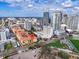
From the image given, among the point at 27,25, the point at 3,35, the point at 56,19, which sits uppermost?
the point at 56,19

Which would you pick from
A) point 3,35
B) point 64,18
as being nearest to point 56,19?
point 64,18

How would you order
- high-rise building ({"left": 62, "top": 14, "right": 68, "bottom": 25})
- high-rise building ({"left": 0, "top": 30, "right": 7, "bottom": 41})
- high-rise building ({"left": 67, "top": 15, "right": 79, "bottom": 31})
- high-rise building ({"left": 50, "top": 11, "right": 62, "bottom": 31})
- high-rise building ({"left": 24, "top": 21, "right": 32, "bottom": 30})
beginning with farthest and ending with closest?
high-rise building ({"left": 67, "top": 15, "right": 79, "bottom": 31})
high-rise building ({"left": 62, "top": 14, "right": 68, "bottom": 25})
high-rise building ({"left": 50, "top": 11, "right": 62, "bottom": 31})
high-rise building ({"left": 24, "top": 21, "right": 32, "bottom": 30})
high-rise building ({"left": 0, "top": 30, "right": 7, "bottom": 41})

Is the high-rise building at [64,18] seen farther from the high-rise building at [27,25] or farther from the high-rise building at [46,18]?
the high-rise building at [27,25]

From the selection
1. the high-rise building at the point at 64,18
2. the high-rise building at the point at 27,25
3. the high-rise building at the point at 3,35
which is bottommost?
the high-rise building at the point at 3,35

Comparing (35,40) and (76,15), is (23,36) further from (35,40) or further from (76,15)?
(76,15)

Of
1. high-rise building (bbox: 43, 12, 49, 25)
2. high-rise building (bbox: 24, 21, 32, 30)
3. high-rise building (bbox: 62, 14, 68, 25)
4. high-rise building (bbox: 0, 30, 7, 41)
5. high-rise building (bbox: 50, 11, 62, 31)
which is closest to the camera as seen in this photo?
high-rise building (bbox: 0, 30, 7, 41)

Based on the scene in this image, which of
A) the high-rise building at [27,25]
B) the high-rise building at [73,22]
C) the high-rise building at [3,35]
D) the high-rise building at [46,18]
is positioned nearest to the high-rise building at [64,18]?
the high-rise building at [73,22]

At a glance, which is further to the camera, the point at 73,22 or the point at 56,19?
the point at 73,22

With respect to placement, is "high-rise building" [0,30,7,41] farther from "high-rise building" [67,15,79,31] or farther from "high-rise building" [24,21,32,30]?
"high-rise building" [67,15,79,31]

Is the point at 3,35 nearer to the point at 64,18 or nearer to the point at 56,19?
the point at 56,19

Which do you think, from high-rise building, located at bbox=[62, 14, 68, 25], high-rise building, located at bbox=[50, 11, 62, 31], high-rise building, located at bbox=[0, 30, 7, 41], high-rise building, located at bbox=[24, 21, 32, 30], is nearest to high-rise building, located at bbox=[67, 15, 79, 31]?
high-rise building, located at bbox=[62, 14, 68, 25]

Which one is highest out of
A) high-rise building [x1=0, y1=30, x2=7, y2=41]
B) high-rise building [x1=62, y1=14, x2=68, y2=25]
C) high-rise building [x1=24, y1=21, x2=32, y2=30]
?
high-rise building [x1=62, y1=14, x2=68, y2=25]
